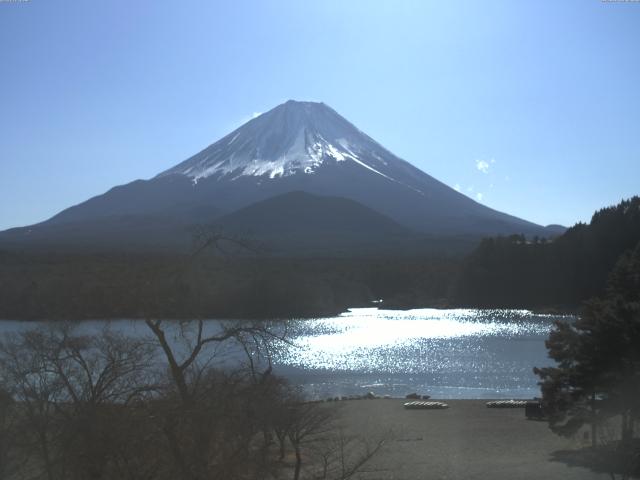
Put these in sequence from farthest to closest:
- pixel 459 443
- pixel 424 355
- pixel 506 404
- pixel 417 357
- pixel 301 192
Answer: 1. pixel 301 192
2. pixel 424 355
3. pixel 417 357
4. pixel 506 404
5. pixel 459 443

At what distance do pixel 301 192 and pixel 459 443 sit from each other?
58.5 m

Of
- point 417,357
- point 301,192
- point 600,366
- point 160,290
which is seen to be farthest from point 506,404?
point 301,192

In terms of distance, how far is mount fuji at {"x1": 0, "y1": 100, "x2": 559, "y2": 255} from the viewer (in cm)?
6481

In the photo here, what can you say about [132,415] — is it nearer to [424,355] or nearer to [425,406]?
[425,406]

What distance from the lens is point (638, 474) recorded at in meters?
8.93

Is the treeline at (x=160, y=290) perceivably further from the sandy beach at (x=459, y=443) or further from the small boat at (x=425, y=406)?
the small boat at (x=425, y=406)

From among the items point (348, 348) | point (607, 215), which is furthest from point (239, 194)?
point (348, 348)

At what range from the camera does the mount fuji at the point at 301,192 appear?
213 feet

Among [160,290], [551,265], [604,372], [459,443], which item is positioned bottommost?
[459,443]

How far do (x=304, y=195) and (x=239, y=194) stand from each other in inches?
336

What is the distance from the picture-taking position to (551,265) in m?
48.1

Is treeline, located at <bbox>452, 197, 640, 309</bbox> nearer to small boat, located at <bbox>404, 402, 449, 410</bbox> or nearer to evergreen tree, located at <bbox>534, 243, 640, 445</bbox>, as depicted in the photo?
small boat, located at <bbox>404, 402, 449, 410</bbox>

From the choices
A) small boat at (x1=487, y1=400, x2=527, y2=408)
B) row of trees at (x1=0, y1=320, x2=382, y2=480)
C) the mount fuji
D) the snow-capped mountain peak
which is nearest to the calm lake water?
small boat at (x1=487, y1=400, x2=527, y2=408)

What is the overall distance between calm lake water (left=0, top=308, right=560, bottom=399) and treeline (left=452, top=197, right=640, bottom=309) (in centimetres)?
344
